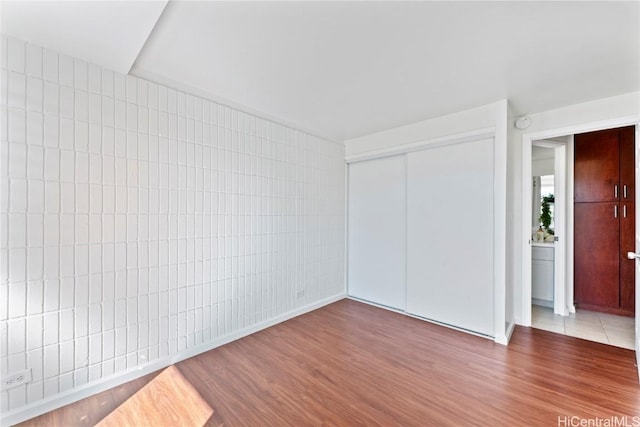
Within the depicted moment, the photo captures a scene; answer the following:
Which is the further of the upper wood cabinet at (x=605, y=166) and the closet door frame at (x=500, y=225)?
the upper wood cabinet at (x=605, y=166)

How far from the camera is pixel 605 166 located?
3.24 metres

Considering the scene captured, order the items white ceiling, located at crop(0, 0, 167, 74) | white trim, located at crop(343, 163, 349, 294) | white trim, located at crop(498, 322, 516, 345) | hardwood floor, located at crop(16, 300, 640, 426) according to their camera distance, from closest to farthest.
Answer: white ceiling, located at crop(0, 0, 167, 74), hardwood floor, located at crop(16, 300, 640, 426), white trim, located at crop(498, 322, 516, 345), white trim, located at crop(343, 163, 349, 294)

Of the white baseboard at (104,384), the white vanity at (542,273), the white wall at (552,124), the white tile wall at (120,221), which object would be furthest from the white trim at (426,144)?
the white baseboard at (104,384)

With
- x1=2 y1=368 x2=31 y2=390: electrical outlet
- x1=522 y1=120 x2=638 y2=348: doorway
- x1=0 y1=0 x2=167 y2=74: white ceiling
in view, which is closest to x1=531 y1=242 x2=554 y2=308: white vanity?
x1=522 y1=120 x2=638 y2=348: doorway

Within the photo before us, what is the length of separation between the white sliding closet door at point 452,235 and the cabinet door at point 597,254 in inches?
70.7

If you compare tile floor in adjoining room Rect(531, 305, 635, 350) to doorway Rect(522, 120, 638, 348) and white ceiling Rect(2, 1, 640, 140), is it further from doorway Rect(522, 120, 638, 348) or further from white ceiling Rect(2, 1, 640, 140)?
white ceiling Rect(2, 1, 640, 140)

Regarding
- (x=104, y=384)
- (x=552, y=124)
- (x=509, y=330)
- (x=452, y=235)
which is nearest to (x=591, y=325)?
(x=509, y=330)

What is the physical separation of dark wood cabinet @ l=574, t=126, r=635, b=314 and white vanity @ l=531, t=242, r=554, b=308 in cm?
35

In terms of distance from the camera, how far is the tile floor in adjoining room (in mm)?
2590

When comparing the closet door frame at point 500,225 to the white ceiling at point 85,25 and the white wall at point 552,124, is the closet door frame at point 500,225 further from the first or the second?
the white ceiling at point 85,25

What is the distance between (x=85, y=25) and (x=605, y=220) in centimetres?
520

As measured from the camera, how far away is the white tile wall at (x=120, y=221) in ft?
5.21

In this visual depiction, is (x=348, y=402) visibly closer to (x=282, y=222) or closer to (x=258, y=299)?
(x=258, y=299)

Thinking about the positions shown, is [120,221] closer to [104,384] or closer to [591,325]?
[104,384]
